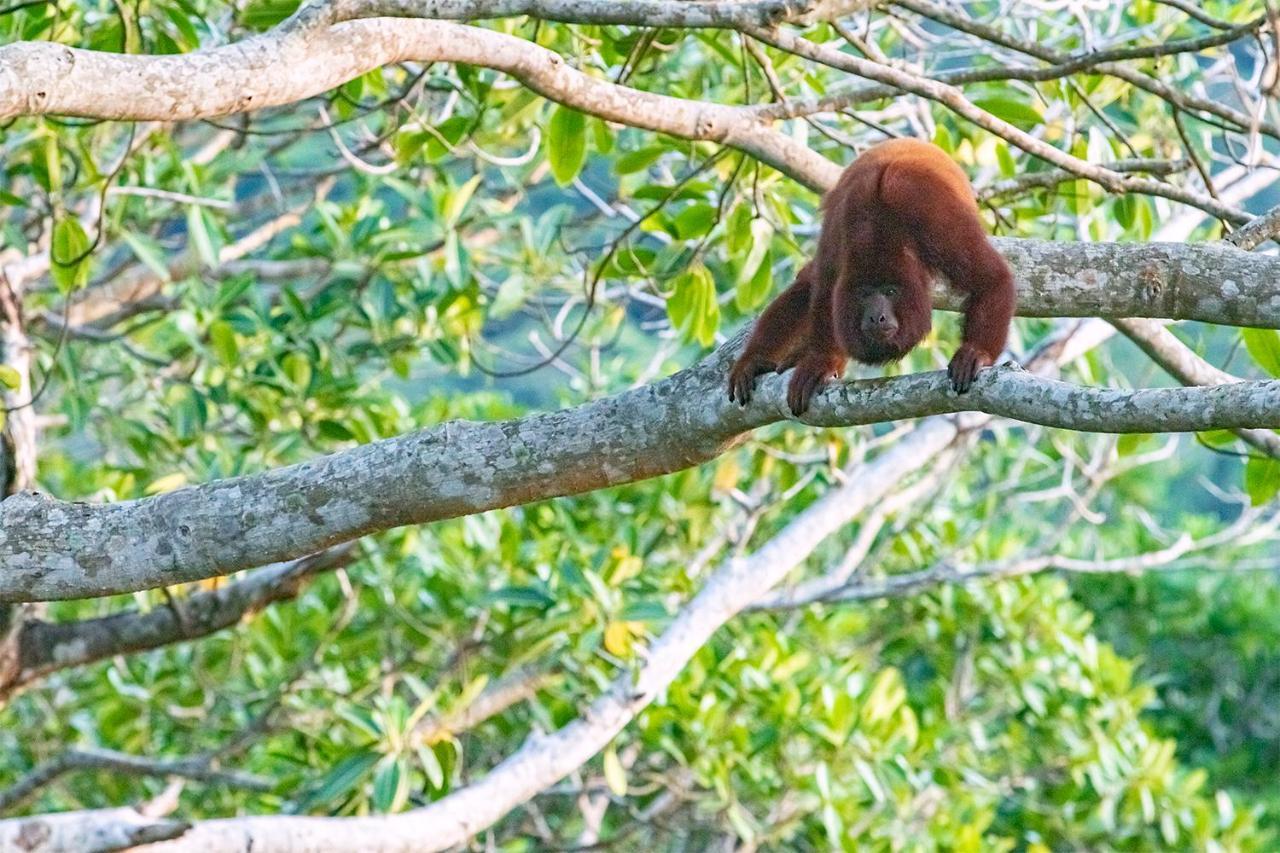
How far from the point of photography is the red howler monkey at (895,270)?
2863 mm

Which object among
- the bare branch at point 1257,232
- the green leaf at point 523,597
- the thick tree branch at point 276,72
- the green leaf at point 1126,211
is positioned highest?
the thick tree branch at point 276,72

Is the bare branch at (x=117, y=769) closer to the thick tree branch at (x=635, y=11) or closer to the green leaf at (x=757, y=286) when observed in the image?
the green leaf at (x=757, y=286)

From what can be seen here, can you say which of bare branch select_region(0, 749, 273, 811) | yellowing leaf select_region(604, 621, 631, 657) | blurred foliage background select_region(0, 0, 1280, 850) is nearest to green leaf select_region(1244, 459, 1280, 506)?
blurred foliage background select_region(0, 0, 1280, 850)

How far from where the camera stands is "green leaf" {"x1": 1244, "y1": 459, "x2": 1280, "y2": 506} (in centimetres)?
373

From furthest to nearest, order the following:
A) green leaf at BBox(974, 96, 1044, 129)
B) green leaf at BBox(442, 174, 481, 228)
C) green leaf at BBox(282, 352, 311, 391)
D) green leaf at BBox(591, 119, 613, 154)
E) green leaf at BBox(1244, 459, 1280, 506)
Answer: green leaf at BBox(442, 174, 481, 228)
green leaf at BBox(282, 352, 311, 391)
green leaf at BBox(591, 119, 613, 154)
green leaf at BBox(974, 96, 1044, 129)
green leaf at BBox(1244, 459, 1280, 506)

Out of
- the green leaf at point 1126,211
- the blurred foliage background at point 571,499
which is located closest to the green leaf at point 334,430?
the blurred foliage background at point 571,499

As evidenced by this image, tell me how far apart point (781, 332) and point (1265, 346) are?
107cm

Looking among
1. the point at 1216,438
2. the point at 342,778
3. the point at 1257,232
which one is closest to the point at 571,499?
the point at 342,778

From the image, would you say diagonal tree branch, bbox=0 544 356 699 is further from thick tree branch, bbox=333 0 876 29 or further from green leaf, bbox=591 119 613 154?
thick tree branch, bbox=333 0 876 29

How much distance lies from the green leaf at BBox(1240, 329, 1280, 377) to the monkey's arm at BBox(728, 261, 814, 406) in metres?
0.95

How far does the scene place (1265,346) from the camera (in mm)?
3359

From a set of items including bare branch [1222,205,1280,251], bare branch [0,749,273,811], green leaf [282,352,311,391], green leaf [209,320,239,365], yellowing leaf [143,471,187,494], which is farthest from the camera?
green leaf [282,352,311,391]

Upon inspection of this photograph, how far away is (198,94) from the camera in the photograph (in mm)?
2566

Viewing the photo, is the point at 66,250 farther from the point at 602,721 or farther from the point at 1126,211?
the point at 1126,211
